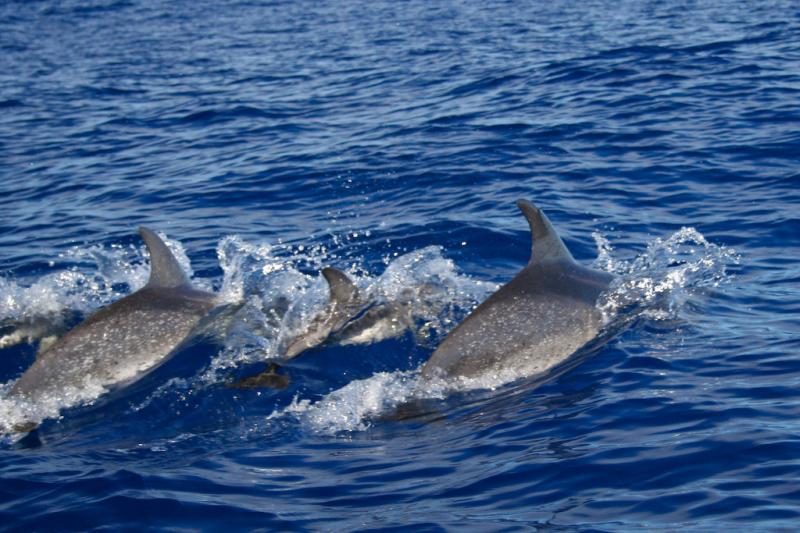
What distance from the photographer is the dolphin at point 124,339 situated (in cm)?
993

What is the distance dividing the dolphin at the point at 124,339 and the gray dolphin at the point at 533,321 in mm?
2746

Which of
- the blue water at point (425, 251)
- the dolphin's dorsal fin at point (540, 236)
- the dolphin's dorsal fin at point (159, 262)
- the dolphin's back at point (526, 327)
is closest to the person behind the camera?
the blue water at point (425, 251)

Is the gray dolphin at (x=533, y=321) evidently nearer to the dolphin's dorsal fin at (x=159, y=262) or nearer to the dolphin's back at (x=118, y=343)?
the dolphin's back at (x=118, y=343)

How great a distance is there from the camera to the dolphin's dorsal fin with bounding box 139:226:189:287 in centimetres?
1106

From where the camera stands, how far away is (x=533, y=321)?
32.0 feet

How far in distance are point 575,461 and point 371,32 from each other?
2497cm

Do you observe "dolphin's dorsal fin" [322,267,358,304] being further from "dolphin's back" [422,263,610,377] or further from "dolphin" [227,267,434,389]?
"dolphin's back" [422,263,610,377]

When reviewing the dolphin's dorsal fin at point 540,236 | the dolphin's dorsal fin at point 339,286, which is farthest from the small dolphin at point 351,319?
the dolphin's dorsal fin at point 540,236

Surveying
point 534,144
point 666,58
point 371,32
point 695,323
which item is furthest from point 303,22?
point 695,323

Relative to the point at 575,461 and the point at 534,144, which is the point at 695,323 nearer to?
the point at 575,461

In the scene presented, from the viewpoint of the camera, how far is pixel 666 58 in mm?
22625

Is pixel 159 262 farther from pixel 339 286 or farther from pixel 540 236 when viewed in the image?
pixel 540 236

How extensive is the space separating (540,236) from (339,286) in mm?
1921

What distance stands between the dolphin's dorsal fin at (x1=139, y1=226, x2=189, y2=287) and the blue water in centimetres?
76
